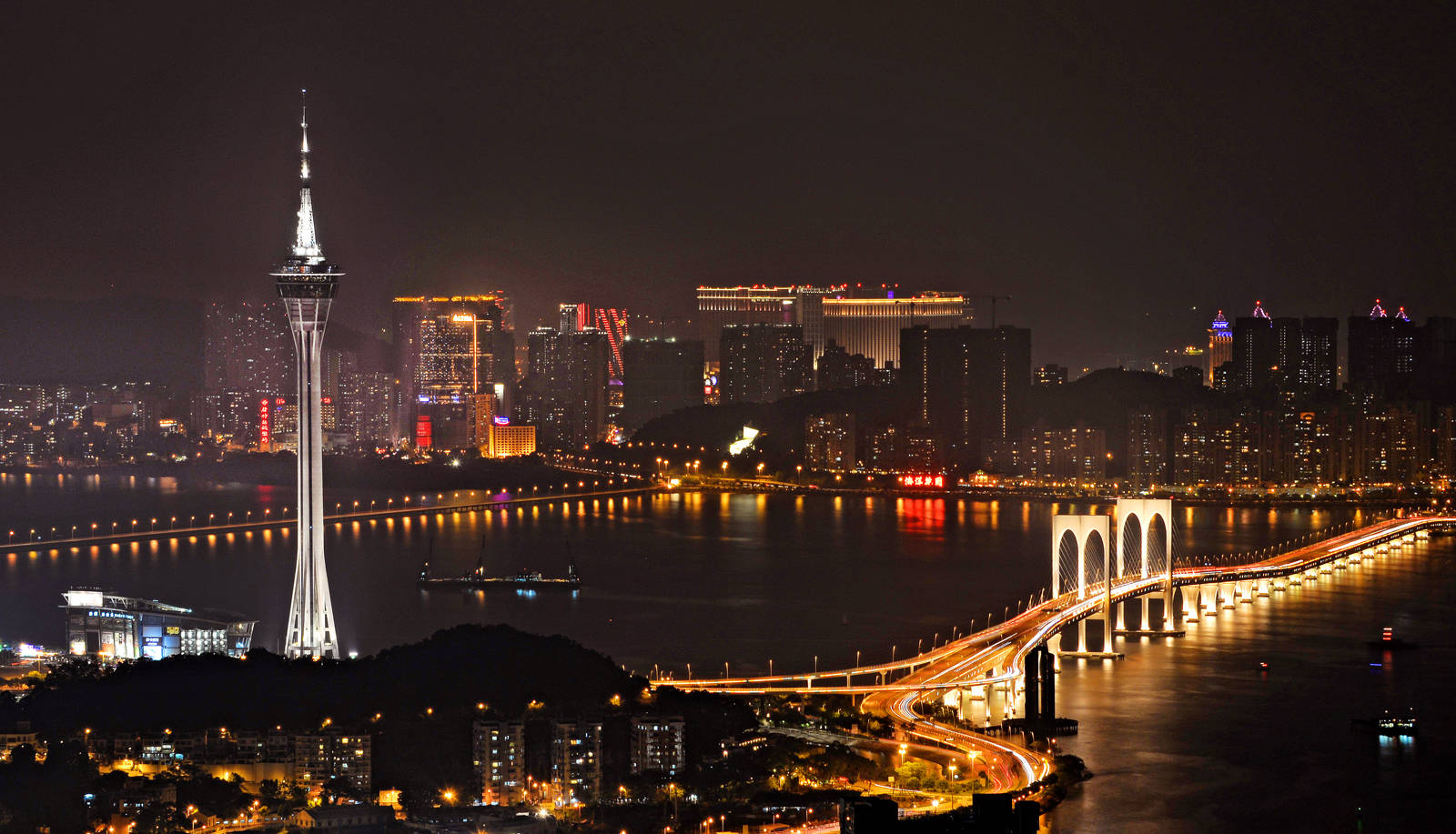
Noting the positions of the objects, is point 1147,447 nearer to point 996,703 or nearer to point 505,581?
point 505,581

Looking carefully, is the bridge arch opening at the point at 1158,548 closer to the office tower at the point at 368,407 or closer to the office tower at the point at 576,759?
the office tower at the point at 576,759

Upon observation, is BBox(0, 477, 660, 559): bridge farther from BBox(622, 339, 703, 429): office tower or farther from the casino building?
BBox(622, 339, 703, 429): office tower

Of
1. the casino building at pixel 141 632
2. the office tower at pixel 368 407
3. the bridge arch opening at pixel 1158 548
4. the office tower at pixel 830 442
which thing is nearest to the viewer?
the casino building at pixel 141 632

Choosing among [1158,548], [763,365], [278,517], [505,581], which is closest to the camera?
[505,581]

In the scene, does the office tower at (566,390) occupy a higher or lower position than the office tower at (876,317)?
lower

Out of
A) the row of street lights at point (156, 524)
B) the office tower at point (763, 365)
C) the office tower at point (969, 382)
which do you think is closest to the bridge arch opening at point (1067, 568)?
the row of street lights at point (156, 524)

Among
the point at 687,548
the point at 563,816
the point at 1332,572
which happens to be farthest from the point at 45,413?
the point at 563,816

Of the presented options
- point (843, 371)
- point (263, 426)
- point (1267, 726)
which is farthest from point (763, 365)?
point (1267, 726)
